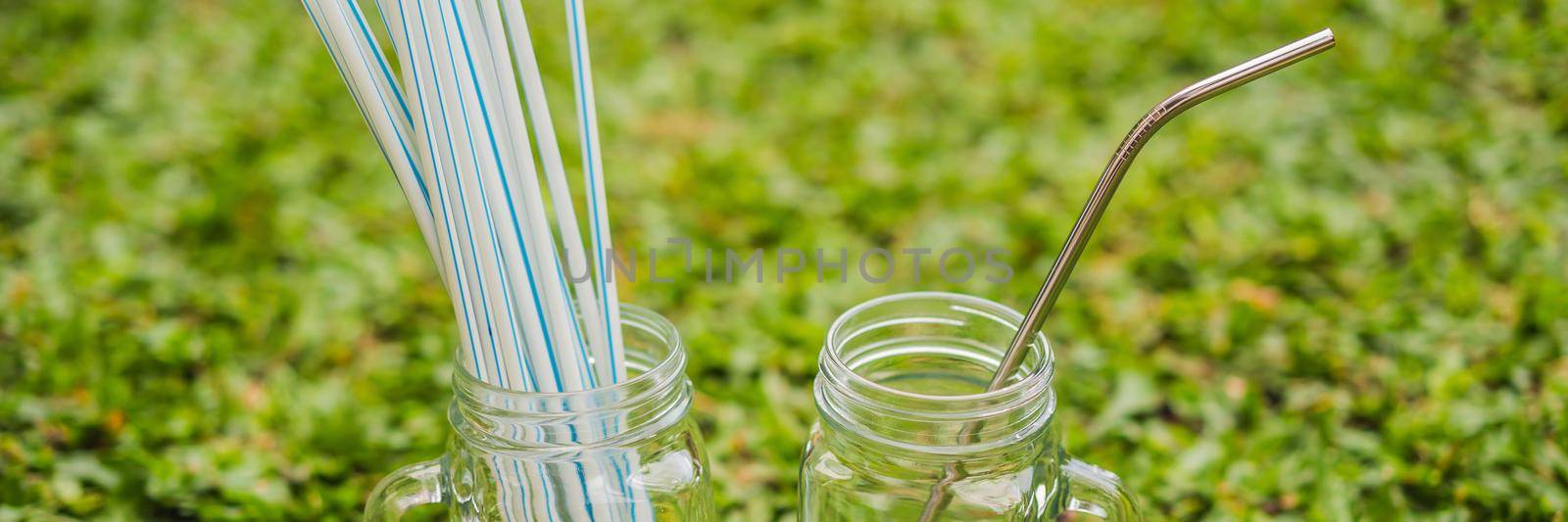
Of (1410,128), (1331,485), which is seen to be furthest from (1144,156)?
(1331,485)

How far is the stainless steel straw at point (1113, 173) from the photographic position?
582mm

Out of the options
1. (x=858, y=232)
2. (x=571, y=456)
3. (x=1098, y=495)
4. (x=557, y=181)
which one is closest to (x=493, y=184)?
(x=557, y=181)

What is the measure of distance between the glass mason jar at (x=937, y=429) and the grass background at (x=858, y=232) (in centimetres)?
39

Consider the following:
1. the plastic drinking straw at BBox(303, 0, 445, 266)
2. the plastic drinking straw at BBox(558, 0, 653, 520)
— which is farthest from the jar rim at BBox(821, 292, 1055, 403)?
the plastic drinking straw at BBox(303, 0, 445, 266)

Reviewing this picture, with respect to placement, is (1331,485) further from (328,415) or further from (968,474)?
(328,415)

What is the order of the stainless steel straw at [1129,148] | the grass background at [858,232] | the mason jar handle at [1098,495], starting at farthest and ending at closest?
the grass background at [858,232]
the mason jar handle at [1098,495]
the stainless steel straw at [1129,148]

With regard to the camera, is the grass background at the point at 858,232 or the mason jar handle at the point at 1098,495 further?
the grass background at the point at 858,232

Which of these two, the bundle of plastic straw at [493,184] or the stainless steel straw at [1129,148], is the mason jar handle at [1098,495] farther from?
the bundle of plastic straw at [493,184]

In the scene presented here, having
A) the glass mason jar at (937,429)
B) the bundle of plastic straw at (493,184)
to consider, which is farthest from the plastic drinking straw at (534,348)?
the glass mason jar at (937,429)

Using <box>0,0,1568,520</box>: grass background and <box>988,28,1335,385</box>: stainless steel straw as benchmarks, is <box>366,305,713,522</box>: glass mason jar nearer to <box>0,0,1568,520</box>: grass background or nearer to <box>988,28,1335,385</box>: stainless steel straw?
<box>988,28,1335,385</box>: stainless steel straw

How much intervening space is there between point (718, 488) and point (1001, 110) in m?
1.05

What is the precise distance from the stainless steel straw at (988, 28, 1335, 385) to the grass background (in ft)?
1.61

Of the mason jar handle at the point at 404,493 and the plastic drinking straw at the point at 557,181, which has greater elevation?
the plastic drinking straw at the point at 557,181

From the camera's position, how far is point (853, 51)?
7.14 feet
